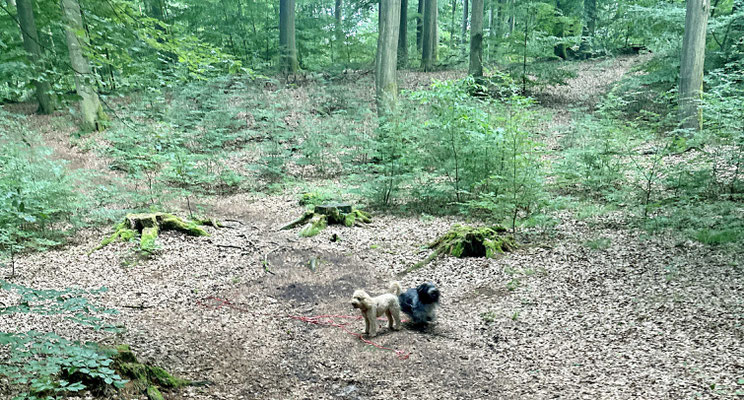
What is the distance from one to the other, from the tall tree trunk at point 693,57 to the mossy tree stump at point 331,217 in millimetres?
8693

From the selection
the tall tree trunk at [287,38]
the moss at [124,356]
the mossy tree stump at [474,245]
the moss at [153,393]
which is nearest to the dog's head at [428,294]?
the mossy tree stump at [474,245]

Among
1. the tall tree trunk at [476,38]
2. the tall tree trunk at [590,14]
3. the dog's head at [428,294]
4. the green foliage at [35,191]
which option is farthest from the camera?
the tall tree trunk at [590,14]

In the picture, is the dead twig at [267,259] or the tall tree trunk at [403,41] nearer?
the dead twig at [267,259]

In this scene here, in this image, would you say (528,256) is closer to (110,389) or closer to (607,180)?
(607,180)

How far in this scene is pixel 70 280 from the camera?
245 inches

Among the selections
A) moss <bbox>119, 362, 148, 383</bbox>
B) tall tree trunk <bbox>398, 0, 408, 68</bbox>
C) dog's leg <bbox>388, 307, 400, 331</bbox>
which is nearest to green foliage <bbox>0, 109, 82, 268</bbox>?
moss <bbox>119, 362, 148, 383</bbox>

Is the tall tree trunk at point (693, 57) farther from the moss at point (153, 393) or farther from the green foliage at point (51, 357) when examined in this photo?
→ the green foliage at point (51, 357)

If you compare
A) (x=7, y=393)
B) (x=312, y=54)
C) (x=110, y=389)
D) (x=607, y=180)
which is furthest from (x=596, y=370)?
(x=312, y=54)

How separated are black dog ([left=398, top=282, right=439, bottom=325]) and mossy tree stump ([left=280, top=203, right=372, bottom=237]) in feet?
14.4

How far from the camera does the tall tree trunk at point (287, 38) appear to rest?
2028 centimetres

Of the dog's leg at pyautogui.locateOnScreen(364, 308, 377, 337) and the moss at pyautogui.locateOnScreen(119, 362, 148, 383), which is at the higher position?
the moss at pyautogui.locateOnScreen(119, 362, 148, 383)

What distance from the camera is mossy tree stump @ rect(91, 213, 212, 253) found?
7596 millimetres

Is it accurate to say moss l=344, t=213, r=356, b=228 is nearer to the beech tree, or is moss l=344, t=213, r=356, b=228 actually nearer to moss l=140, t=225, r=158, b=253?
moss l=140, t=225, r=158, b=253

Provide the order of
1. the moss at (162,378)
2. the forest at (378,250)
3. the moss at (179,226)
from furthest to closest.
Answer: the moss at (179,226) < the forest at (378,250) < the moss at (162,378)
